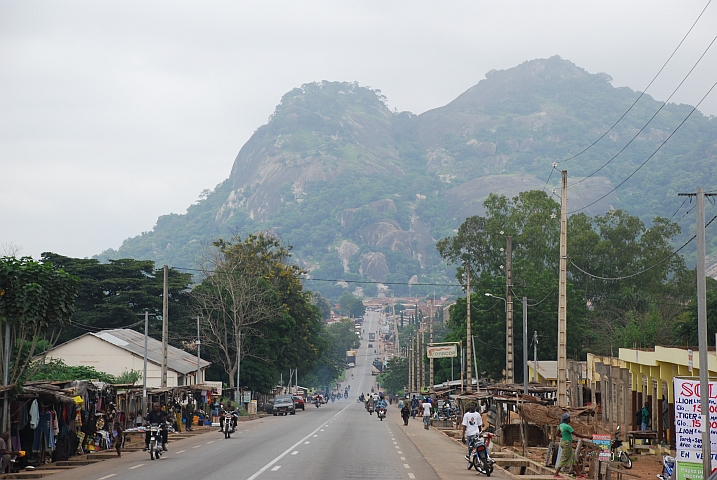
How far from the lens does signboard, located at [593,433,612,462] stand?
22.3 metres

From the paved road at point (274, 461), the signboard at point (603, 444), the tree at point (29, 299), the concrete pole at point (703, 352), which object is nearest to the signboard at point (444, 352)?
the paved road at point (274, 461)

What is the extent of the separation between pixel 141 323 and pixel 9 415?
53.3m

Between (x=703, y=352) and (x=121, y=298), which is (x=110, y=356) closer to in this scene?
(x=121, y=298)

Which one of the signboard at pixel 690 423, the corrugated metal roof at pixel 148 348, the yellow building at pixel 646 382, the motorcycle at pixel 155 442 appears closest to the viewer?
the signboard at pixel 690 423

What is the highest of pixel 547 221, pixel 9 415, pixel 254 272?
pixel 547 221

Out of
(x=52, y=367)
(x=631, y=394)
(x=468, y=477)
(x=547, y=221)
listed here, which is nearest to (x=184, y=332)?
(x=52, y=367)

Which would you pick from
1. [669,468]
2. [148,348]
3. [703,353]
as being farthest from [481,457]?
[148,348]

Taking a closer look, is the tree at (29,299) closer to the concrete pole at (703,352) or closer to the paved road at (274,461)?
the paved road at (274,461)

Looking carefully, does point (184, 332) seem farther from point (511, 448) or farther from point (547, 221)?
point (511, 448)

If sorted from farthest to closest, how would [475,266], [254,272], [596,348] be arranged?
1. [475,266]
2. [254,272]
3. [596,348]

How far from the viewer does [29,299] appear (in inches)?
938

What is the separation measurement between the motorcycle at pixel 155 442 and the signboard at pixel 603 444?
12.7 metres

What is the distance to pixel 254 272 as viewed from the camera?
81.1 metres

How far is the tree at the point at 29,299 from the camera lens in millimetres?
23764
